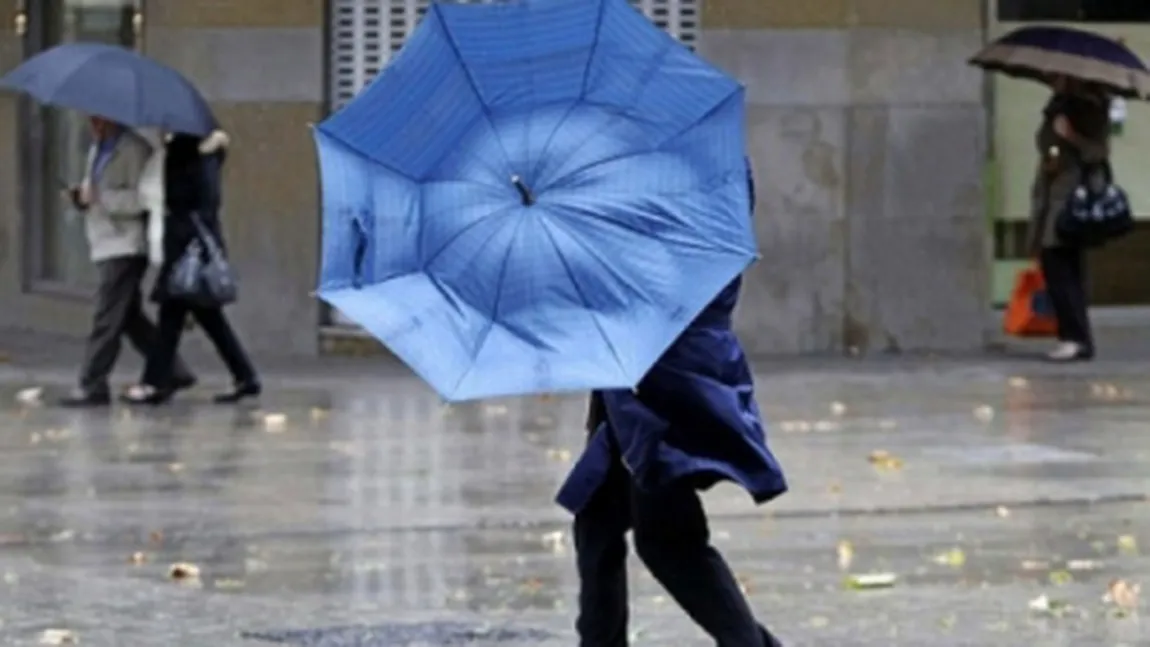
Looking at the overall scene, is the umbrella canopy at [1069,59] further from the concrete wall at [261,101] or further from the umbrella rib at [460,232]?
the umbrella rib at [460,232]

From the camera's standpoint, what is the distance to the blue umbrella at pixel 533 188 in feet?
21.6

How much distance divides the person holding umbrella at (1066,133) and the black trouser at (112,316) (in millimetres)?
4984

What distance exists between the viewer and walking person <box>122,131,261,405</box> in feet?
46.6

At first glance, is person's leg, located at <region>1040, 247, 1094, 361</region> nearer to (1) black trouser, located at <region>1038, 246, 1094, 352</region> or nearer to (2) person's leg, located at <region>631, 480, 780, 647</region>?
(1) black trouser, located at <region>1038, 246, 1094, 352</region>

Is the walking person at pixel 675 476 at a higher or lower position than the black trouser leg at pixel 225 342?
higher

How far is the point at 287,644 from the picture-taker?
8492mm

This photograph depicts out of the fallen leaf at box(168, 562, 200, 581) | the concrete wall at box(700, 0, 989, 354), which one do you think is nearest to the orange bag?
the concrete wall at box(700, 0, 989, 354)

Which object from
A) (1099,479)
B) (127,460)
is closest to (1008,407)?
(1099,479)

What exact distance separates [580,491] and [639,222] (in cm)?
74

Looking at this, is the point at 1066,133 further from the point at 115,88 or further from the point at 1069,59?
the point at 115,88

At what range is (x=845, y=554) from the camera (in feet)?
33.4

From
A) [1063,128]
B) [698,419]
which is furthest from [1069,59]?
[698,419]

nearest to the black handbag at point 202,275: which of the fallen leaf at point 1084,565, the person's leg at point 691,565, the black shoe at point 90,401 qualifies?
the black shoe at point 90,401

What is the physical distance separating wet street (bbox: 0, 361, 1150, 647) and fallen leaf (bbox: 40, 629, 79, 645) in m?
0.02
